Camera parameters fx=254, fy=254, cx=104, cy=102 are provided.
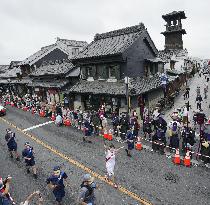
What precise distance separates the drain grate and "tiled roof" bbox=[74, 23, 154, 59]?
13908mm

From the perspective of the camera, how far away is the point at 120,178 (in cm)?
1252

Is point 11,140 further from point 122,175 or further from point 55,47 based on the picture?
point 55,47

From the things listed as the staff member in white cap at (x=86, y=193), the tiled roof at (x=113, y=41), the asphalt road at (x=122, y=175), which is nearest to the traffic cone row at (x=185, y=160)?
the asphalt road at (x=122, y=175)

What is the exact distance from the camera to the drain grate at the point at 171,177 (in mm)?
12033

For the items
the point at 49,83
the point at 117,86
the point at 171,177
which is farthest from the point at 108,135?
the point at 49,83

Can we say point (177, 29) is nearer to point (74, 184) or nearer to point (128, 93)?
point (128, 93)

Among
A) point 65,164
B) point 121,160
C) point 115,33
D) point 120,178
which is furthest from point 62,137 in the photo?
point 115,33

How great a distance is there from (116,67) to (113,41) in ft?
13.1

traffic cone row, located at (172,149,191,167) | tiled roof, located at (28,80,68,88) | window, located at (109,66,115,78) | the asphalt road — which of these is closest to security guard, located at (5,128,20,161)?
the asphalt road

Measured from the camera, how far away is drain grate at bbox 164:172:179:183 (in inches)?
474

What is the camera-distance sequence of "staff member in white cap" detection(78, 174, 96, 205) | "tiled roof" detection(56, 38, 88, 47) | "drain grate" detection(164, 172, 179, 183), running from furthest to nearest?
"tiled roof" detection(56, 38, 88, 47) < "drain grate" detection(164, 172, 179, 183) < "staff member in white cap" detection(78, 174, 96, 205)

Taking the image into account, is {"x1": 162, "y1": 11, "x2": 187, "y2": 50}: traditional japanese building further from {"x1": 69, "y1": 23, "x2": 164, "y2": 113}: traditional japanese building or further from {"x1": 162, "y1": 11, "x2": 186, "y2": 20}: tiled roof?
{"x1": 69, "y1": 23, "x2": 164, "y2": 113}: traditional japanese building

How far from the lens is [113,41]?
27500 mm

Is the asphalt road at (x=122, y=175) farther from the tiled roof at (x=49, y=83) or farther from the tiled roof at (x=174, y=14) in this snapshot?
the tiled roof at (x=174, y=14)
